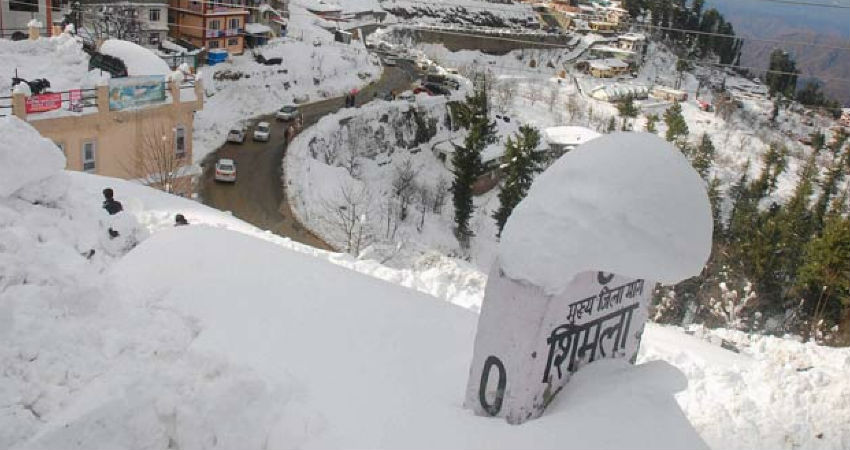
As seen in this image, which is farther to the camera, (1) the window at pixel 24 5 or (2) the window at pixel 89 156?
(1) the window at pixel 24 5

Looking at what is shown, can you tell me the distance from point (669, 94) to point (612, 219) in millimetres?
73796

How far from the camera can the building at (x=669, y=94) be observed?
2955 inches

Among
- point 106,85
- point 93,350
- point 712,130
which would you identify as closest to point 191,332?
point 93,350

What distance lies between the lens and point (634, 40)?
88.6 metres

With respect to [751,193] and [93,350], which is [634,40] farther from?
[93,350]

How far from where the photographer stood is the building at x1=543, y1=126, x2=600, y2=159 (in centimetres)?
5062

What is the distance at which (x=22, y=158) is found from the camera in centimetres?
1104

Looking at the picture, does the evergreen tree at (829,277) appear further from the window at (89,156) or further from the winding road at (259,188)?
the window at (89,156)

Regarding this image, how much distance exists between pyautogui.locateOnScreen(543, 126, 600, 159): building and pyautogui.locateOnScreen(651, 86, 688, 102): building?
2532 cm

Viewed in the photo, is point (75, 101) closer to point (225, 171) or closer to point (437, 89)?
point (225, 171)

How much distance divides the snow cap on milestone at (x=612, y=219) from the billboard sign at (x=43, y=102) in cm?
1819

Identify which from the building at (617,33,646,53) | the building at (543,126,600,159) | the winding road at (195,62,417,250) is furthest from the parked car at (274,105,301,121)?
the building at (617,33,646,53)

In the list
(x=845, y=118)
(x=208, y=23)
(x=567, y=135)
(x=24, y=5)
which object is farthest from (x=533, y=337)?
(x=845, y=118)

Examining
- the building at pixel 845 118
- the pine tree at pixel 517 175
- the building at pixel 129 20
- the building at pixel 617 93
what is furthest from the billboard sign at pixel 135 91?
the building at pixel 845 118
